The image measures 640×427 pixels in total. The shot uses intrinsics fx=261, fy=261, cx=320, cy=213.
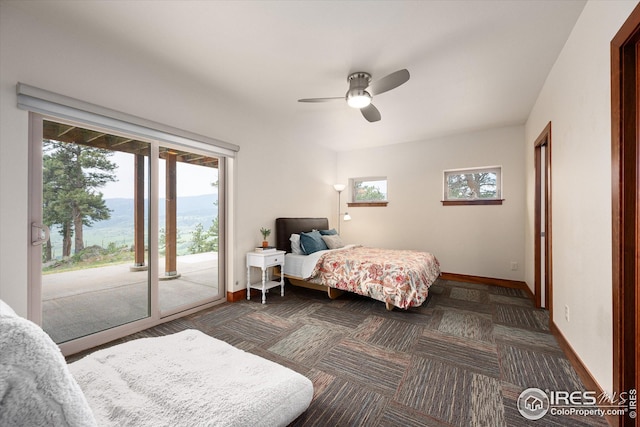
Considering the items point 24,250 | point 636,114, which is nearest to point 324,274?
point 24,250

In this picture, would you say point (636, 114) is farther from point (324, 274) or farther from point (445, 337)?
point (324, 274)

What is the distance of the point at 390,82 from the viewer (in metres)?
2.41

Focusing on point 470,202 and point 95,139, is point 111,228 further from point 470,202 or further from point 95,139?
point 470,202

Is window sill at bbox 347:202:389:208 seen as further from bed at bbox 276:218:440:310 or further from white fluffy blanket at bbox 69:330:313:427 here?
white fluffy blanket at bbox 69:330:313:427

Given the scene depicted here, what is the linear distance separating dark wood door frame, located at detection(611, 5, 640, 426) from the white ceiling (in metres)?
0.83

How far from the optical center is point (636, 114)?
4.50 feet

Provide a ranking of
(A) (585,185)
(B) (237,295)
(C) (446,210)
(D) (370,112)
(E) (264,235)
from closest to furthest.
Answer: (A) (585,185) → (D) (370,112) → (B) (237,295) → (E) (264,235) → (C) (446,210)

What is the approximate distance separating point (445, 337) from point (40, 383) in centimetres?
281

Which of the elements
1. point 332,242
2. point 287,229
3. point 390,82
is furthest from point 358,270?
point 390,82

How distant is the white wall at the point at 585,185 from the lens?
5.13 feet

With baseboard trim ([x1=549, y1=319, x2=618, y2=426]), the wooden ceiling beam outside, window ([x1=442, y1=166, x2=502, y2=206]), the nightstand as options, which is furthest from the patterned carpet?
the wooden ceiling beam outside

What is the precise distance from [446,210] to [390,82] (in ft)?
10.1

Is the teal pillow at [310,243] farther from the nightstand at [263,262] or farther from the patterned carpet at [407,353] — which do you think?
the patterned carpet at [407,353]

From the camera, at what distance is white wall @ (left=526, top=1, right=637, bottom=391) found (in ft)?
5.13
